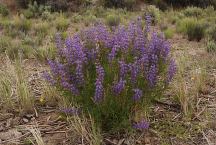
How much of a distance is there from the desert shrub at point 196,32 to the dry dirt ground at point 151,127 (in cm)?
386

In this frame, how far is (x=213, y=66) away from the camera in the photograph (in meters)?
5.55

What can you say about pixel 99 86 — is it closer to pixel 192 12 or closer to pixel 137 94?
pixel 137 94

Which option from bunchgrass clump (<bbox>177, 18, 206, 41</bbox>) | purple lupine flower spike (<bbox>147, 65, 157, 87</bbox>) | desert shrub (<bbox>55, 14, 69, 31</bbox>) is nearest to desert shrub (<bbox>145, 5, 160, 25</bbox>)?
bunchgrass clump (<bbox>177, 18, 206, 41</bbox>)

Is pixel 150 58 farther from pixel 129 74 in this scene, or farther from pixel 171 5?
pixel 171 5

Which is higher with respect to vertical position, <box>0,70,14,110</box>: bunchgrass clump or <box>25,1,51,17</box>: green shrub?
<box>0,70,14,110</box>: bunchgrass clump

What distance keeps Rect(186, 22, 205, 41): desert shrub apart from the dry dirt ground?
3857mm

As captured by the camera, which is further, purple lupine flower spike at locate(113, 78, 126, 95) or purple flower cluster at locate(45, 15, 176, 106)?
purple flower cluster at locate(45, 15, 176, 106)

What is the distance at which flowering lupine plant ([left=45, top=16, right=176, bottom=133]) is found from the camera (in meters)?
3.53

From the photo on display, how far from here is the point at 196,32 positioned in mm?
8508

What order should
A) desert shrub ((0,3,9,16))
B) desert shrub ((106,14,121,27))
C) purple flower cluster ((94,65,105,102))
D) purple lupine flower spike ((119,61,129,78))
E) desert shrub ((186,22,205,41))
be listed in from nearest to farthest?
purple flower cluster ((94,65,105,102)), purple lupine flower spike ((119,61,129,78)), desert shrub ((186,22,205,41)), desert shrub ((106,14,121,27)), desert shrub ((0,3,9,16))

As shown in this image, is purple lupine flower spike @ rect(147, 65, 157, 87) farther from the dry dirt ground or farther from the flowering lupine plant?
the dry dirt ground

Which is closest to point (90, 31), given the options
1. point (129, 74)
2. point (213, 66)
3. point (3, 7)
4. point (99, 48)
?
point (99, 48)

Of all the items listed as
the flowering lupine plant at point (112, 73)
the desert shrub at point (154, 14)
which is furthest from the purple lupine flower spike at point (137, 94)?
the desert shrub at point (154, 14)

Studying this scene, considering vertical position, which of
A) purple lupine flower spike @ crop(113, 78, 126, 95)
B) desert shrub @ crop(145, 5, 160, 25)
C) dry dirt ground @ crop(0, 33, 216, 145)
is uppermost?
purple lupine flower spike @ crop(113, 78, 126, 95)
